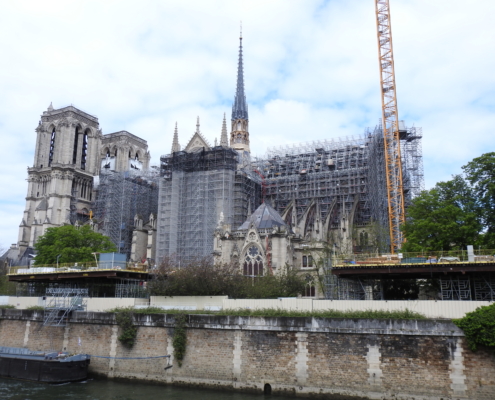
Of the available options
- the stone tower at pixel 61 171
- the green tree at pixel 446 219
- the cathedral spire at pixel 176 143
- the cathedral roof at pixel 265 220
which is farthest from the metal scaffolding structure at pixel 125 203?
the green tree at pixel 446 219

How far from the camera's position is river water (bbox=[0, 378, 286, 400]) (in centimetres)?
2370

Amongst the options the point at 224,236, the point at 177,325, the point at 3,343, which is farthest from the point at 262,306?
the point at 224,236

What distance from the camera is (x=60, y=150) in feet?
275

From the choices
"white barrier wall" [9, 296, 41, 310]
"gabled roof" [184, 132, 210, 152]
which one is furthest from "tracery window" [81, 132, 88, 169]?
"white barrier wall" [9, 296, 41, 310]

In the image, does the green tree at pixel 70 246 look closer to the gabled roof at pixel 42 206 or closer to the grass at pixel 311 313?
the gabled roof at pixel 42 206

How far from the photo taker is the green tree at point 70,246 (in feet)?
167

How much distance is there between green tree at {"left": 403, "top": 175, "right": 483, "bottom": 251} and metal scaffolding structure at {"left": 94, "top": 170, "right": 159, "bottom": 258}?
153 ft

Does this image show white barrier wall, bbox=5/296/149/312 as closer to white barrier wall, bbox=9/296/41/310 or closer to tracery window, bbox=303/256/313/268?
white barrier wall, bbox=9/296/41/310

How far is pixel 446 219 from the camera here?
33.6 meters

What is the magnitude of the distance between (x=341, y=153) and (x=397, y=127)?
12.5 m

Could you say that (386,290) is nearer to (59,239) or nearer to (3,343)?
(3,343)

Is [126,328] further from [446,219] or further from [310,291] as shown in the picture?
[446,219]

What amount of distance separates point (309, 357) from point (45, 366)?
1455 cm

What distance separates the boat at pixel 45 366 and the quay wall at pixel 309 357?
1346 millimetres
